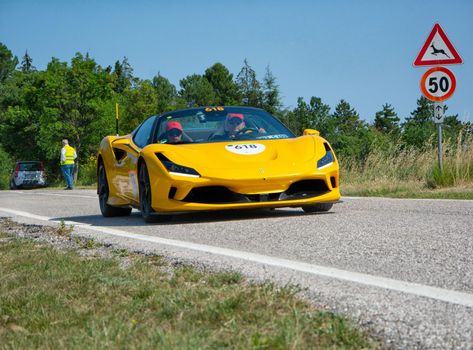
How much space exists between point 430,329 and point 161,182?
16.0 ft

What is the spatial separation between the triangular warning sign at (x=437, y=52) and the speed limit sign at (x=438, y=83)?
138 millimetres

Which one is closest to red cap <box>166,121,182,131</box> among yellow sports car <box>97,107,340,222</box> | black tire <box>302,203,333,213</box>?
yellow sports car <box>97,107,340,222</box>

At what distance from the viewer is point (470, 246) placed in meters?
5.04

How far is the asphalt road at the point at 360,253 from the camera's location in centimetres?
310

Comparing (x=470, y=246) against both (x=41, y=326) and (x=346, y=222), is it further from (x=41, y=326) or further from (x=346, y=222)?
(x=41, y=326)

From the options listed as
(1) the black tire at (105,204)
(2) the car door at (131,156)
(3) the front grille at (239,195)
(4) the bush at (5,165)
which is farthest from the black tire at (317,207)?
(4) the bush at (5,165)

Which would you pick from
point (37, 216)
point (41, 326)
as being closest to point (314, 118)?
point (37, 216)

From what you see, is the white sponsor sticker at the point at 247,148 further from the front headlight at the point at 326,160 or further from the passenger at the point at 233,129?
the front headlight at the point at 326,160

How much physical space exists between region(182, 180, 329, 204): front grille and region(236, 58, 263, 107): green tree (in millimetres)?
70947

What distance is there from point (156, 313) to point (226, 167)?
4.19 meters

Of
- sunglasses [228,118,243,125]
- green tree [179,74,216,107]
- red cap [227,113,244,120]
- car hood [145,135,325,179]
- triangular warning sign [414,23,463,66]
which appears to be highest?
green tree [179,74,216,107]

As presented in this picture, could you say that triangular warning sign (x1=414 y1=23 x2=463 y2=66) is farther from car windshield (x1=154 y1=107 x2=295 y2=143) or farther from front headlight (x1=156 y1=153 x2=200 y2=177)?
front headlight (x1=156 y1=153 x2=200 y2=177)

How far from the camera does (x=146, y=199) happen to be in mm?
7945

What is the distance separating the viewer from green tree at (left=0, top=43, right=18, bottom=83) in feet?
360
